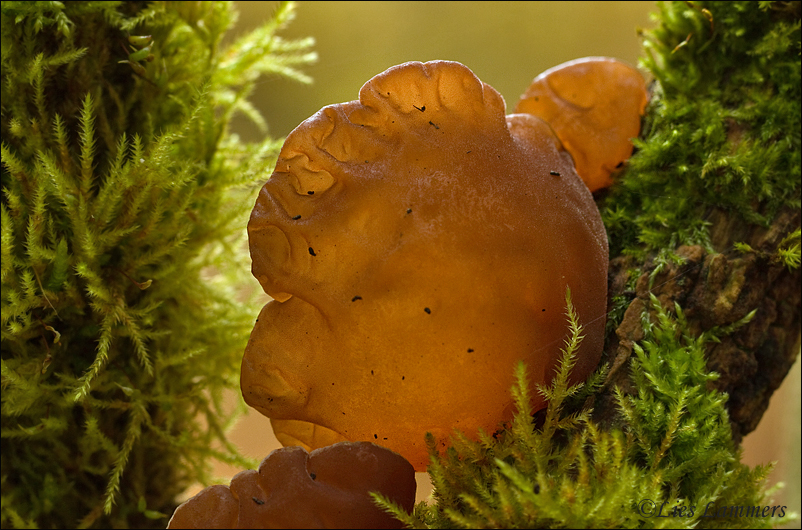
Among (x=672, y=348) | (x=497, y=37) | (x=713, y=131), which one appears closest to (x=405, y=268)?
(x=672, y=348)

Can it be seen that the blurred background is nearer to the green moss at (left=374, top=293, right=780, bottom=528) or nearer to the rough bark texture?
the rough bark texture

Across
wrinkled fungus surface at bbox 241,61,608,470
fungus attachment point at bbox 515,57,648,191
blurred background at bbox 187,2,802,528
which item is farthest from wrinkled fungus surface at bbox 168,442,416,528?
blurred background at bbox 187,2,802,528

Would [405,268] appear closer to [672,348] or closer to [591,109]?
[672,348]

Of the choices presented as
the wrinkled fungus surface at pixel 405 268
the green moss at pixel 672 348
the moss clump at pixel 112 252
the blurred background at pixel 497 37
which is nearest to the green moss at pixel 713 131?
the green moss at pixel 672 348

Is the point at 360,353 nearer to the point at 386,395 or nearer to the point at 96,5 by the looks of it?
the point at 386,395

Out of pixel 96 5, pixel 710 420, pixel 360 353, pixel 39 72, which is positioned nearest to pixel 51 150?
pixel 39 72
